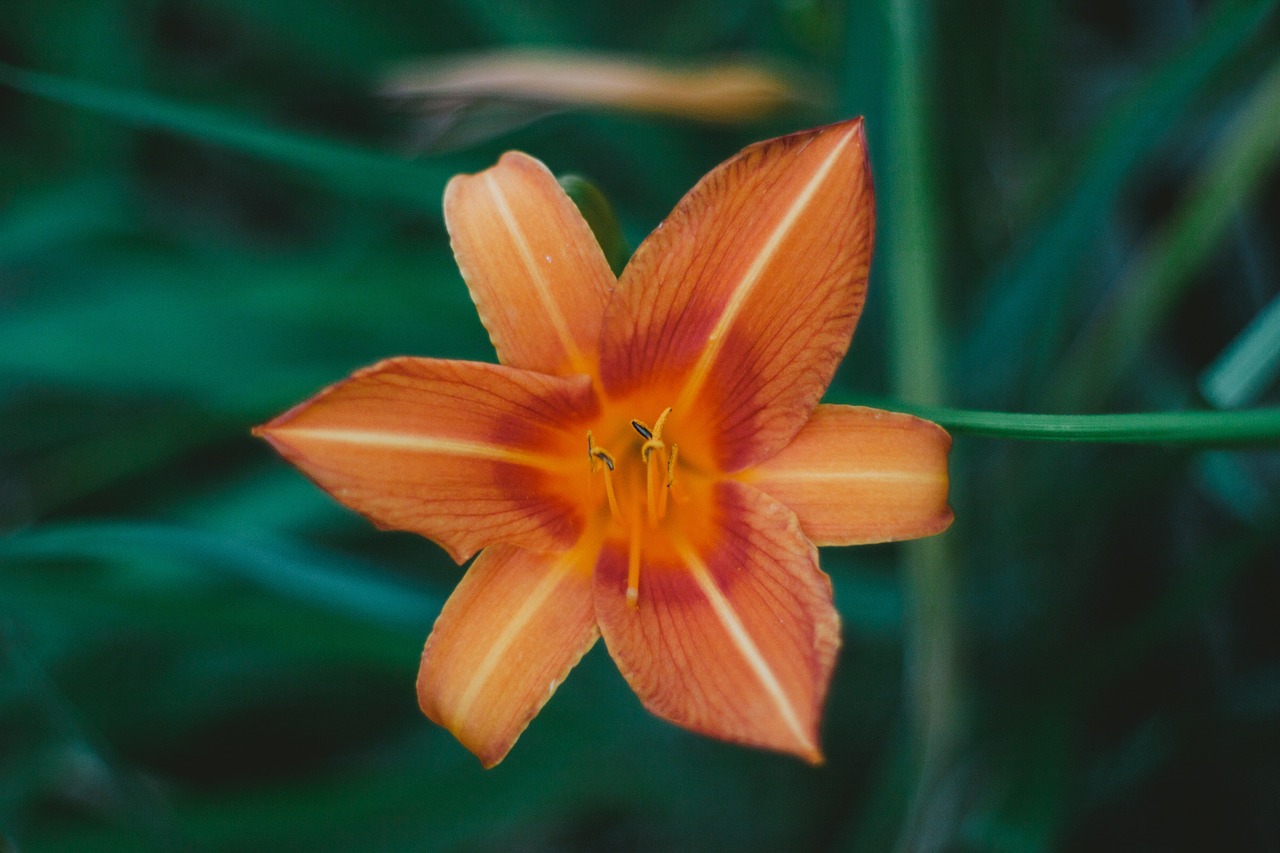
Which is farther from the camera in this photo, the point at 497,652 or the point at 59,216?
the point at 59,216

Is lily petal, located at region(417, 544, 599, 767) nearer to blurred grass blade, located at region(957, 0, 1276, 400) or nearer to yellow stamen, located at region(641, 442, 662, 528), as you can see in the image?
yellow stamen, located at region(641, 442, 662, 528)

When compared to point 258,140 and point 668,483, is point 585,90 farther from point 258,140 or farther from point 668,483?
point 668,483

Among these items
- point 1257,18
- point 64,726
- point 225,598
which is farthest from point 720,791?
point 1257,18

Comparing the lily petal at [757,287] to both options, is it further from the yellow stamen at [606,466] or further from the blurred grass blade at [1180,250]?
the blurred grass blade at [1180,250]

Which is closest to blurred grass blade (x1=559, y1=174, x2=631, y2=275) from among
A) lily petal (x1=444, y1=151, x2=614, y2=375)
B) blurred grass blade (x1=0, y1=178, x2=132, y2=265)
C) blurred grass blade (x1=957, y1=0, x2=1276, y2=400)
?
lily petal (x1=444, y1=151, x2=614, y2=375)

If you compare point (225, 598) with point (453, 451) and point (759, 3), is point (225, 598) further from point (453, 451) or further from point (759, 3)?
point (759, 3)

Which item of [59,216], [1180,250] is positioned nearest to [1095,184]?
[1180,250]

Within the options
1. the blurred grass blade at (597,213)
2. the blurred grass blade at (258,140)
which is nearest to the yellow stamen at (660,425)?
the blurred grass blade at (597,213)
